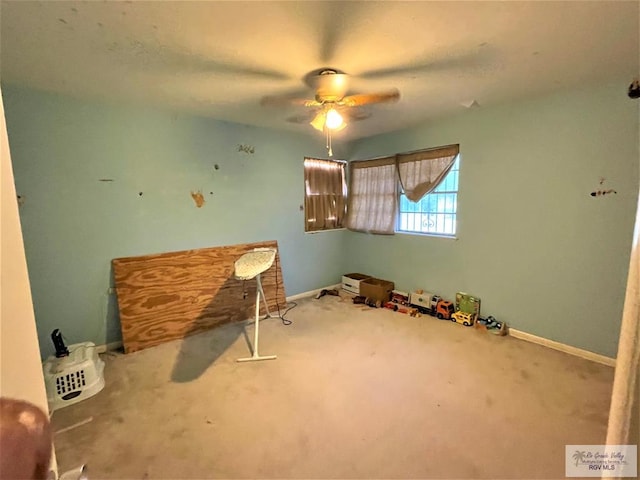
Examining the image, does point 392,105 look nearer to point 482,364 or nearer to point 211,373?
point 482,364

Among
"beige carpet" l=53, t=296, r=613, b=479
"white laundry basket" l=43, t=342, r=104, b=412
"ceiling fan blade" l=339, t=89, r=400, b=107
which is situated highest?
"ceiling fan blade" l=339, t=89, r=400, b=107

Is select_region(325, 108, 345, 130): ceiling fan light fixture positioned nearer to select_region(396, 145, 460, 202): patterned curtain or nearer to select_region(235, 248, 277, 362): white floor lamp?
select_region(235, 248, 277, 362): white floor lamp

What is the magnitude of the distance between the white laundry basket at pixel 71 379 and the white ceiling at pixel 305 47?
209 cm

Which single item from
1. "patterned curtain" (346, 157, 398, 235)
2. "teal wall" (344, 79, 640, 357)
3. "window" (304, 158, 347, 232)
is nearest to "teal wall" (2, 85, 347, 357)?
"window" (304, 158, 347, 232)

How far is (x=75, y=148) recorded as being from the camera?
2.75 meters

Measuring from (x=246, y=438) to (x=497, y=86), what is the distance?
10.5 feet

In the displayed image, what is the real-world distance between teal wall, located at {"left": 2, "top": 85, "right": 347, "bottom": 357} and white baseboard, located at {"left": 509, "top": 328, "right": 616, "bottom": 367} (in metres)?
3.07

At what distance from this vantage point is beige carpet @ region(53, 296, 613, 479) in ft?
5.60

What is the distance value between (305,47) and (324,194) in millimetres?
2866

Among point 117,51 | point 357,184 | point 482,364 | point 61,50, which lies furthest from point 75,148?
point 482,364

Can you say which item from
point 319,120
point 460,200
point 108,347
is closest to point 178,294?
point 108,347

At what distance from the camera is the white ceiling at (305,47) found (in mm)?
1521

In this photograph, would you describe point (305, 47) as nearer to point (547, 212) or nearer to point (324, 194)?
point (547, 212)

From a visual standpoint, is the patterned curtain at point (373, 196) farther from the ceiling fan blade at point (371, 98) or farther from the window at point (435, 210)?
the ceiling fan blade at point (371, 98)
